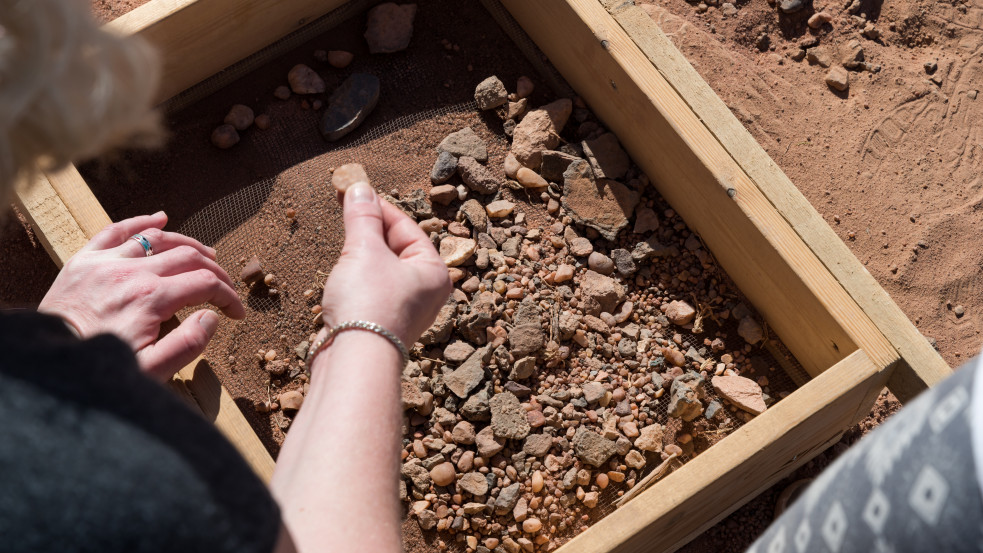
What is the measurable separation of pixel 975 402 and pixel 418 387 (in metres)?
1.32

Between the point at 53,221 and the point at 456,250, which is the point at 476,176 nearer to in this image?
the point at 456,250

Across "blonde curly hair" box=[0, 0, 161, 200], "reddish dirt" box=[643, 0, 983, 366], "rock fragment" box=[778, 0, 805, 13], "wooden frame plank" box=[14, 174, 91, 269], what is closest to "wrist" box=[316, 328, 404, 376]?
"blonde curly hair" box=[0, 0, 161, 200]

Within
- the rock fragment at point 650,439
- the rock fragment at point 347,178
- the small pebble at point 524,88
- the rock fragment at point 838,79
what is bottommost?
the rock fragment at point 650,439

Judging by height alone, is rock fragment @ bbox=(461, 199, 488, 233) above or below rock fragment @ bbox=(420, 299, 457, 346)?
above

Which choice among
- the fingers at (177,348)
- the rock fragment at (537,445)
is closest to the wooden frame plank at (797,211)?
the rock fragment at (537,445)

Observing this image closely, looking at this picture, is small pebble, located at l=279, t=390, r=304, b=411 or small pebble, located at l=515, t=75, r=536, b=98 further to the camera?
small pebble, located at l=515, t=75, r=536, b=98

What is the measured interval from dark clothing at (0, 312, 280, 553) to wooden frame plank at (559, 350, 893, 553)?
91 centimetres

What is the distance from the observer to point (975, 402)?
1.93ft

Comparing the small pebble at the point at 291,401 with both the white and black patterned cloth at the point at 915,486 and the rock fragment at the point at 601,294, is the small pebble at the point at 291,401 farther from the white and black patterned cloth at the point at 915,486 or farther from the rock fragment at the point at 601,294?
the white and black patterned cloth at the point at 915,486

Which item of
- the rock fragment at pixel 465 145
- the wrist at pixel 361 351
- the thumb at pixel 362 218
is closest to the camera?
the wrist at pixel 361 351

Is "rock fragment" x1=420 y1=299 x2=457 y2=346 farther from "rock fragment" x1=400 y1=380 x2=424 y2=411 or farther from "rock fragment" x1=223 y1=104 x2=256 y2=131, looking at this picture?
"rock fragment" x1=223 y1=104 x2=256 y2=131

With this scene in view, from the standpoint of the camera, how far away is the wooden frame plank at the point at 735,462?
1439mm

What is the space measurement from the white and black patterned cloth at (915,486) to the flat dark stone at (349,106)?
159cm

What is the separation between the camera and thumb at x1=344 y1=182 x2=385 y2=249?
129cm
